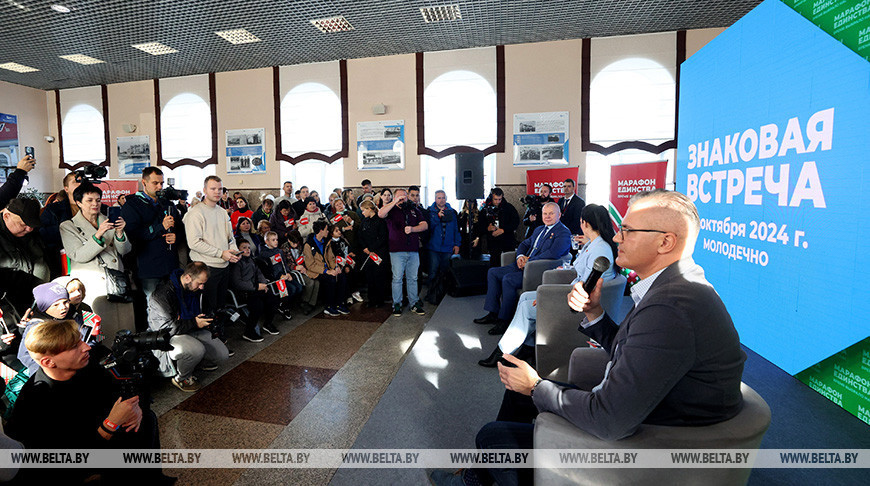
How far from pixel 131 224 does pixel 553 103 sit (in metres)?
7.09

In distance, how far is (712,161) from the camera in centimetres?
373

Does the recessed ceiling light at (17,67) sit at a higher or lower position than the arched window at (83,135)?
higher

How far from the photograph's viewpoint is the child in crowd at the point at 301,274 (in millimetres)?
4859

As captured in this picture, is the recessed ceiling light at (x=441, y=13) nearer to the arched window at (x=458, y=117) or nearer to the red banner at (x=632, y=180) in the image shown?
the arched window at (x=458, y=117)

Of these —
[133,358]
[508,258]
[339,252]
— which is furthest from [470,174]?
[133,358]

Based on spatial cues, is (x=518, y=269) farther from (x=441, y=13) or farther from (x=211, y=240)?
(x=441, y=13)

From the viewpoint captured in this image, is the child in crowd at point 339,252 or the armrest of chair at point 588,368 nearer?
the armrest of chair at point 588,368

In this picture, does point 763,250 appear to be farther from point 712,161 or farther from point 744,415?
point 744,415

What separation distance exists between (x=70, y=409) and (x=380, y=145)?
25.2 ft

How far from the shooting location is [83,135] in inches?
408

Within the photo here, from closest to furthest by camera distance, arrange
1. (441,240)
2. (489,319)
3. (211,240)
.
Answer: (211,240)
(489,319)
(441,240)

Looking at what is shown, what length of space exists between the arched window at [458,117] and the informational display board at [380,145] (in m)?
0.55

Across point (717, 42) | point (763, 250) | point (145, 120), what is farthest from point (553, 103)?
point (145, 120)

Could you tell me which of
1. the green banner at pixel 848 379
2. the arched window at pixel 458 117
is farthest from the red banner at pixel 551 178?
the green banner at pixel 848 379
